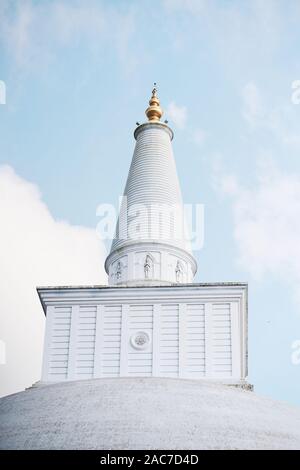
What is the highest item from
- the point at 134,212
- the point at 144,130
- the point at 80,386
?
the point at 144,130

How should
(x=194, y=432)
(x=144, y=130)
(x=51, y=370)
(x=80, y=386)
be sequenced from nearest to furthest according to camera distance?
(x=194, y=432)
(x=80, y=386)
(x=51, y=370)
(x=144, y=130)

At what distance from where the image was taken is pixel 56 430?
16.5 metres

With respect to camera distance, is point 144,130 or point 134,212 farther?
point 144,130

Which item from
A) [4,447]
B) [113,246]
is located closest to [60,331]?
[113,246]

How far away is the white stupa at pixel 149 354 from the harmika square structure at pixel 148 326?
0.04 metres

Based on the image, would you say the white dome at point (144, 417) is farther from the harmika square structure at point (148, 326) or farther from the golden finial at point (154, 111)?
the golden finial at point (154, 111)

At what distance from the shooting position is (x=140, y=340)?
80.0 ft

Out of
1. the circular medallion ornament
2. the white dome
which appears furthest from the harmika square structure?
the white dome

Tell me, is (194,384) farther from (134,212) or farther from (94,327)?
(134,212)

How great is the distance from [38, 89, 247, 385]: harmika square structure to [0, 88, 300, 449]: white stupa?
0.04m

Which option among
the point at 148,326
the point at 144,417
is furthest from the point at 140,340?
the point at 144,417

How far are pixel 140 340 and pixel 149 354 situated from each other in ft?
2.10
